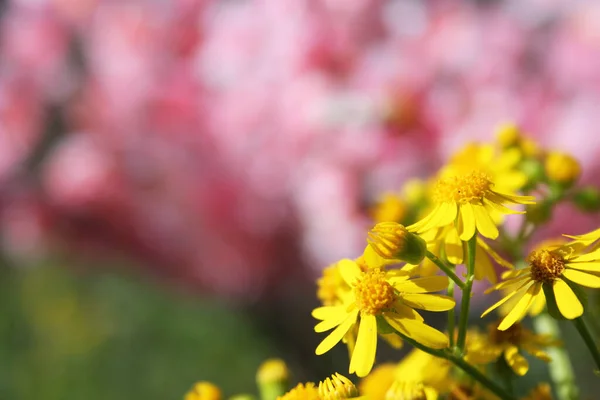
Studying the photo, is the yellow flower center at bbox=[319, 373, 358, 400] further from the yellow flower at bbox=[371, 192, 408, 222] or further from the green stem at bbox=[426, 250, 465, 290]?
the yellow flower at bbox=[371, 192, 408, 222]

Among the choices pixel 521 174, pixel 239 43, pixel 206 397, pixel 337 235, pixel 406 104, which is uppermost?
pixel 239 43

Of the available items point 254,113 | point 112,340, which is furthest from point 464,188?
point 112,340

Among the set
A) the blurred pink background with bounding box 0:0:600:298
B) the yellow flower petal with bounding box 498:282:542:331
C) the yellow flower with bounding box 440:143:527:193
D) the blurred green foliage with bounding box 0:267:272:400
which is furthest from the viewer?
the blurred green foliage with bounding box 0:267:272:400

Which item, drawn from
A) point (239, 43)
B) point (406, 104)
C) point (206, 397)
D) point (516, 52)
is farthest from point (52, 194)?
point (206, 397)

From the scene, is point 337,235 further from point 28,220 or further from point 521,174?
point 521,174

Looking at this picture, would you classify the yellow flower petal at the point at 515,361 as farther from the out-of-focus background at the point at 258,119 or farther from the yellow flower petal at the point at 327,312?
the out-of-focus background at the point at 258,119

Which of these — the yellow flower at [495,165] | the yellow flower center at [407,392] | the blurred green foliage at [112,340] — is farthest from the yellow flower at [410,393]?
the blurred green foliage at [112,340]

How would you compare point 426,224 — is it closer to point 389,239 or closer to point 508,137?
point 389,239

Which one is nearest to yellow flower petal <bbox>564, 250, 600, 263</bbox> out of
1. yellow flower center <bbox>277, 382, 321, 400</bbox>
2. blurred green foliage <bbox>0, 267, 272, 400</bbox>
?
yellow flower center <bbox>277, 382, 321, 400</bbox>
